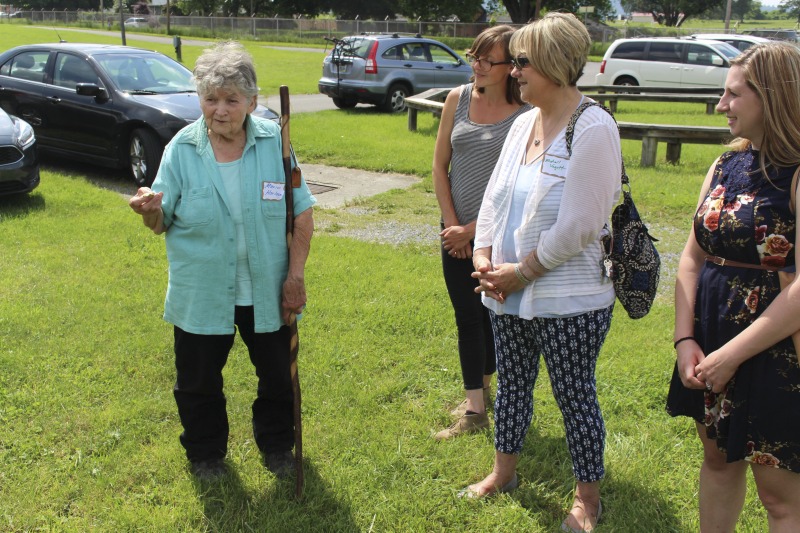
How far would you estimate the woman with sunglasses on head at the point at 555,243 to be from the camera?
254 centimetres

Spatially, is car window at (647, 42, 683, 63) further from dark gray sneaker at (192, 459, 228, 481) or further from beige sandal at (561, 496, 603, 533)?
dark gray sneaker at (192, 459, 228, 481)

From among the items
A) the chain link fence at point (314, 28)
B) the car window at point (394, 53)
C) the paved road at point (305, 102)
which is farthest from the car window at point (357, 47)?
the chain link fence at point (314, 28)

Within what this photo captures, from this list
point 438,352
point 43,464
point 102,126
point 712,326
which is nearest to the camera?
point 712,326

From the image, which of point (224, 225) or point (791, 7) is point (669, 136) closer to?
point (224, 225)

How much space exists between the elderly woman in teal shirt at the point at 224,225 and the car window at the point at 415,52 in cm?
1394

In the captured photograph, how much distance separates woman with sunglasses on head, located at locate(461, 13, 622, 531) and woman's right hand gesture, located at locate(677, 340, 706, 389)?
343mm

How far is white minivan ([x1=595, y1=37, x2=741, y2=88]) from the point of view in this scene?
1942 centimetres

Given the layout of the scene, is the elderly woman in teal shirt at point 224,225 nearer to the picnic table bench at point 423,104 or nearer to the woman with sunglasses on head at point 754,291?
the woman with sunglasses on head at point 754,291

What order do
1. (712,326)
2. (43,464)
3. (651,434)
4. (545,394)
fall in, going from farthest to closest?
(545,394) < (651,434) < (43,464) < (712,326)

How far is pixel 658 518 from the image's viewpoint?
10.00 ft

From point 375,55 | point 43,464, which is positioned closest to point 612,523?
point 43,464

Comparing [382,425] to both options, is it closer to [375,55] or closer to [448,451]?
[448,451]

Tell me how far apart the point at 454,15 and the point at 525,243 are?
6422 cm

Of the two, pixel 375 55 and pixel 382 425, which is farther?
pixel 375 55
